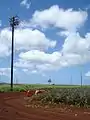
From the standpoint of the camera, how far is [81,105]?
24703 millimetres

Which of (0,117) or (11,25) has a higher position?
(11,25)

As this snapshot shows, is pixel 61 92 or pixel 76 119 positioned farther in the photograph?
pixel 61 92

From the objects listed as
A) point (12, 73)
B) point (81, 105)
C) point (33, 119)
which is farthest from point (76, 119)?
point (12, 73)

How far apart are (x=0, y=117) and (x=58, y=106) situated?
765 centimetres

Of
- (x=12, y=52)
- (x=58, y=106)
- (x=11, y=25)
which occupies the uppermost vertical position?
(x=11, y=25)

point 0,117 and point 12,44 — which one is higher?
point 12,44

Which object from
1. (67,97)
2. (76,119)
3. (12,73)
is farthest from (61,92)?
(12,73)

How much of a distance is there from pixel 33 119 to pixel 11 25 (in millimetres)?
46890

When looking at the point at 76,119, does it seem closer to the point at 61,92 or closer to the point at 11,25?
the point at 61,92

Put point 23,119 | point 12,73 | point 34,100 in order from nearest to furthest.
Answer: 1. point 23,119
2. point 34,100
3. point 12,73

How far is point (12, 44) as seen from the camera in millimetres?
61000

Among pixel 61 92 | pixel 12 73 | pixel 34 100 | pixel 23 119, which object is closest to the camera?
pixel 23 119

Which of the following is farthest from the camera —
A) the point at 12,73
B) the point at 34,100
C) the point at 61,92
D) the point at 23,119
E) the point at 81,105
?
the point at 12,73

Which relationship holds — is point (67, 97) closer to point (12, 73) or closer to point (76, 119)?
point (76, 119)
